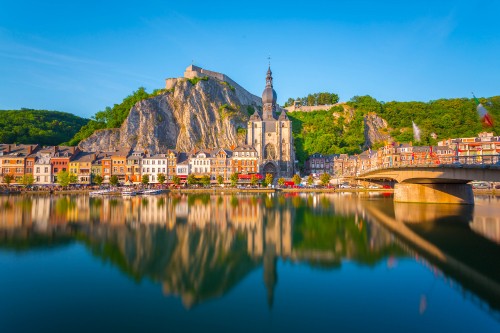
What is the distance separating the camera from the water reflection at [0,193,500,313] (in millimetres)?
15273

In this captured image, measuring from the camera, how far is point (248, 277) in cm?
1537

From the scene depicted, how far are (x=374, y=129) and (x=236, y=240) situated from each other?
102 meters

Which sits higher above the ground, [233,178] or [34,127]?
[34,127]

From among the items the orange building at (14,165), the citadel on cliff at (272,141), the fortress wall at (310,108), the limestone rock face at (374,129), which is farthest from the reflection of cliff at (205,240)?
the fortress wall at (310,108)

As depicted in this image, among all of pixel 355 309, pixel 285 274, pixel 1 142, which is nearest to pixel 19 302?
pixel 285 274

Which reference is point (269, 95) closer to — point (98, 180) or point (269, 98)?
point (269, 98)

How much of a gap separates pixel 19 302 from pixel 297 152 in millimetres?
96410

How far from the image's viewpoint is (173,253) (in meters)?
18.6

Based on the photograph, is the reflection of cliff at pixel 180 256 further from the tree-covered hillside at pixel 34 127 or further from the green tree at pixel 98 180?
the tree-covered hillside at pixel 34 127

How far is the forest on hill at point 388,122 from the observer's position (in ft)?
337

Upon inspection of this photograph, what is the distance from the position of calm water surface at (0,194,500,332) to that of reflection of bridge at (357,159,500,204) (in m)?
4.79

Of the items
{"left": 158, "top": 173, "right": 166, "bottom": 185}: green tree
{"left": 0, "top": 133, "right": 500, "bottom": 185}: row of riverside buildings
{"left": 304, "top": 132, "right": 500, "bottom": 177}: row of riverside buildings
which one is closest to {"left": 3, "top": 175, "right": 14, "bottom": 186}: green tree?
{"left": 0, "top": 133, "right": 500, "bottom": 185}: row of riverside buildings

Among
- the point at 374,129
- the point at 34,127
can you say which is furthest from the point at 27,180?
Answer: the point at 374,129

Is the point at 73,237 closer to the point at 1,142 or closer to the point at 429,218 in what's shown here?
the point at 429,218
